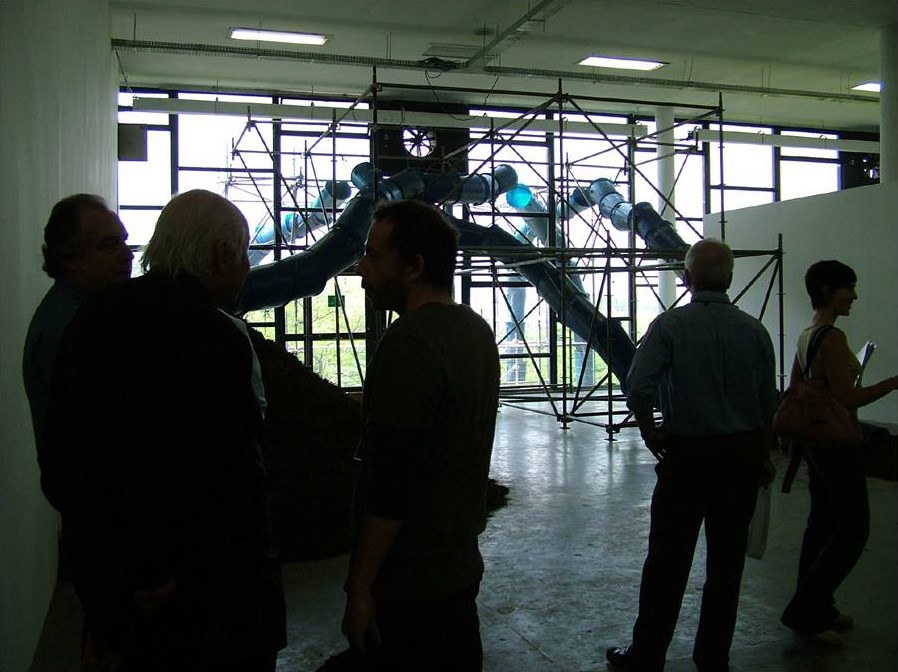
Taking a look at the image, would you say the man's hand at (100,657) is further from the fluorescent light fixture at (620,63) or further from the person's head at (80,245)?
the fluorescent light fixture at (620,63)

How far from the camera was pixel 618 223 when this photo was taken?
37.0 feet

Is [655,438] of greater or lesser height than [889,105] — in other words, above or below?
below

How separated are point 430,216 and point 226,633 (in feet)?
2.86

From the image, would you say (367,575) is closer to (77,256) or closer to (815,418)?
(77,256)

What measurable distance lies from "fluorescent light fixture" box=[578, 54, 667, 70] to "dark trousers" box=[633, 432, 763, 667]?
8782mm

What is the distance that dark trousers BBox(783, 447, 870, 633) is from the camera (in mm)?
3055

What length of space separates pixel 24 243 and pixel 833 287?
284 cm

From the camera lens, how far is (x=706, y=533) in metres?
2.69

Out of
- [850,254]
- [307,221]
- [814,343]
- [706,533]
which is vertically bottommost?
[706,533]

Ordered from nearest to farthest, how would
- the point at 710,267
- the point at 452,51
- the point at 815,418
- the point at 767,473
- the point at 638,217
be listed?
the point at 710,267, the point at 767,473, the point at 815,418, the point at 452,51, the point at 638,217

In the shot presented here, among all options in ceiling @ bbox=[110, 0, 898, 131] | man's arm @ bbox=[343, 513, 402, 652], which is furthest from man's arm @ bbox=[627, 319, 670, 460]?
ceiling @ bbox=[110, 0, 898, 131]

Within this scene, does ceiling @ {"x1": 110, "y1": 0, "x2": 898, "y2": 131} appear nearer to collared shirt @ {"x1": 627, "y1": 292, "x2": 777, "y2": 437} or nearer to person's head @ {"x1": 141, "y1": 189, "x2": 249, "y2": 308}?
collared shirt @ {"x1": 627, "y1": 292, "x2": 777, "y2": 437}

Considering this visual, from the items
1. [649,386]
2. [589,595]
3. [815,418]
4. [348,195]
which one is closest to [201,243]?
[649,386]

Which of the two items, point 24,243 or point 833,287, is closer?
point 24,243
